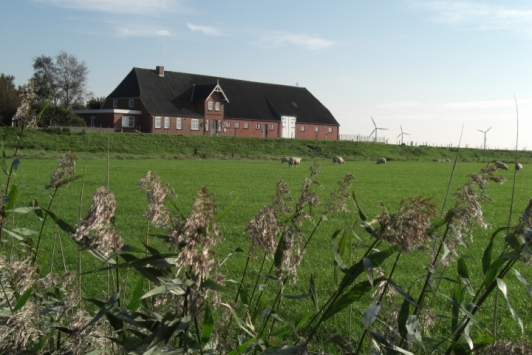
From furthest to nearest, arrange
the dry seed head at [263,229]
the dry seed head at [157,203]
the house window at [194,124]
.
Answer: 1. the house window at [194,124]
2. the dry seed head at [263,229]
3. the dry seed head at [157,203]

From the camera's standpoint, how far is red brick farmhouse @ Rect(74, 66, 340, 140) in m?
79.2

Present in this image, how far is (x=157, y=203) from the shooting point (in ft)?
6.91

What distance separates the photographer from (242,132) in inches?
3492

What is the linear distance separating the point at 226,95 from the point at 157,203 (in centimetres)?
8969

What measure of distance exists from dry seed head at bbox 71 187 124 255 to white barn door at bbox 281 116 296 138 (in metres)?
91.1

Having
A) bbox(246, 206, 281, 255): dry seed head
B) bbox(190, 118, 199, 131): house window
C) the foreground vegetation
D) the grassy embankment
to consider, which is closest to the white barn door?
the grassy embankment

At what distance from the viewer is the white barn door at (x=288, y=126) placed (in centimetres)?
9294

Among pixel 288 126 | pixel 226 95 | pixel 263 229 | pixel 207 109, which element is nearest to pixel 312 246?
pixel 263 229

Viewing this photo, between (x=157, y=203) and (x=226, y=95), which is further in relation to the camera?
(x=226, y=95)

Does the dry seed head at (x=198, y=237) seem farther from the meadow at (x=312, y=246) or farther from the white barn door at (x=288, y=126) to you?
the white barn door at (x=288, y=126)

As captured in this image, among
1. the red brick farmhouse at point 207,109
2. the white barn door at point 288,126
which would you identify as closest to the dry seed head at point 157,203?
the red brick farmhouse at point 207,109

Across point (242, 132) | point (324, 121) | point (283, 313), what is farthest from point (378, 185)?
point (324, 121)

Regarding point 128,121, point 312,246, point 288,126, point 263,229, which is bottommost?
point 312,246

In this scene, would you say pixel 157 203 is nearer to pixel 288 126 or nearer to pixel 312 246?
pixel 312 246
